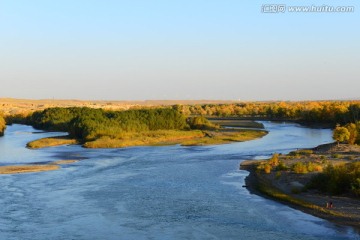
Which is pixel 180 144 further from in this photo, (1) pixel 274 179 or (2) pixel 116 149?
(1) pixel 274 179

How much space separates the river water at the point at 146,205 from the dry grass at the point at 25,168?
1560 millimetres

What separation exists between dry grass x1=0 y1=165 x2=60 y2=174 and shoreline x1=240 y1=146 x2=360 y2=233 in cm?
1963

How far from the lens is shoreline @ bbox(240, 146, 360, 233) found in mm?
27422

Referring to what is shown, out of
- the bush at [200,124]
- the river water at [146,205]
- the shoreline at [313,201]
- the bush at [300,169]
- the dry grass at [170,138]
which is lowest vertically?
the river water at [146,205]

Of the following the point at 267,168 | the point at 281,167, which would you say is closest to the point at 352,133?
the point at 281,167

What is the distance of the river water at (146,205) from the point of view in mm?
25688

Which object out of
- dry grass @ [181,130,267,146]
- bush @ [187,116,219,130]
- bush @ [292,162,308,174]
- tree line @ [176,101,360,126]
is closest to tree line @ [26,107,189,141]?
bush @ [187,116,219,130]

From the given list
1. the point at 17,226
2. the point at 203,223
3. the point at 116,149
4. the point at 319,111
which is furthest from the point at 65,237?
the point at 319,111

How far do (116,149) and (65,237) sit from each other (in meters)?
44.2

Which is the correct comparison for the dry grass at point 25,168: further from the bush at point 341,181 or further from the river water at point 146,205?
the bush at point 341,181

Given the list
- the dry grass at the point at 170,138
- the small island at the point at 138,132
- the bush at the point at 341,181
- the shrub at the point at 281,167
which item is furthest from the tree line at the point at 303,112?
the bush at the point at 341,181

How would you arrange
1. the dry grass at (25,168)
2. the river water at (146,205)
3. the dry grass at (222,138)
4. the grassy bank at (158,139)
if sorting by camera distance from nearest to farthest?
the river water at (146,205) → the dry grass at (25,168) → the grassy bank at (158,139) → the dry grass at (222,138)

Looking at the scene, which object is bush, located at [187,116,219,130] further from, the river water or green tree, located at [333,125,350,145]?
the river water

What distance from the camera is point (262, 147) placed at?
6775 centimetres
